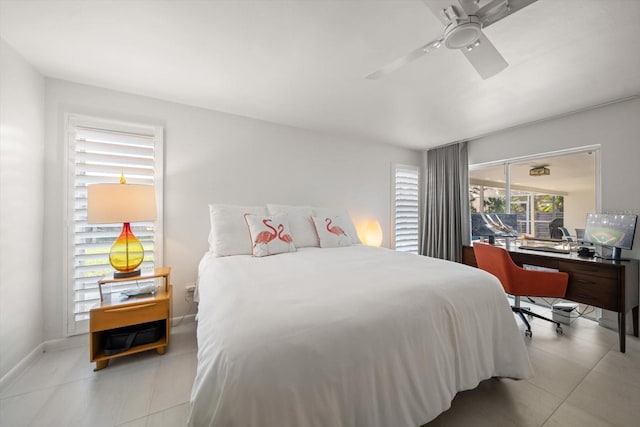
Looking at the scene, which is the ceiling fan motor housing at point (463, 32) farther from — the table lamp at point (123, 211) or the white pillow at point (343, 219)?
the table lamp at point (123, 211)

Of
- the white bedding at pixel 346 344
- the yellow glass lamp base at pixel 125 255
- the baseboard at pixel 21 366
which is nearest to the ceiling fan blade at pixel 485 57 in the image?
the white bedding at pixel 346 344

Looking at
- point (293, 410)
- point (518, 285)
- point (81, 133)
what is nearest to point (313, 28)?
point (293, 410)

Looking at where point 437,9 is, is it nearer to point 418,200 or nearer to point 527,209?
point 527,209

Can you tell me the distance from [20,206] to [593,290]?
15.9ft

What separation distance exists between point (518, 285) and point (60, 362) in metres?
4.03

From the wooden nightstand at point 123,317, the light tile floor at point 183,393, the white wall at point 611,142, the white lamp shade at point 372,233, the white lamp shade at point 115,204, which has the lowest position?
the light tile floor at point 183,393

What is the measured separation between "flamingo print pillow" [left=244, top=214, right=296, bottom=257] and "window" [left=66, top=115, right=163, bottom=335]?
1071mm

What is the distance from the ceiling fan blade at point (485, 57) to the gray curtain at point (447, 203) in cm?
269

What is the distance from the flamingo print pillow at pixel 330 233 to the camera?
2.71 metres

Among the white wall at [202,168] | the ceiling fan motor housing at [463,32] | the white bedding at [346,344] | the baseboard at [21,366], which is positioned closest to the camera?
the white bedding at [346,344]

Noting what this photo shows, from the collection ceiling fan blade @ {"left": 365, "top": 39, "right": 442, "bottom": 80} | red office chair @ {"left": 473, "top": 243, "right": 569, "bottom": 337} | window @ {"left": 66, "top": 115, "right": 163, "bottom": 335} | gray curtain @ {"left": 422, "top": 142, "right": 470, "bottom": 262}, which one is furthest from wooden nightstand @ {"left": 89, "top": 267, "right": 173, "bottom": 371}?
gray curtain @ {"left": 422, "top": 142, "right": 470, "bottom": 262}

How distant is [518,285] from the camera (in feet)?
7.84

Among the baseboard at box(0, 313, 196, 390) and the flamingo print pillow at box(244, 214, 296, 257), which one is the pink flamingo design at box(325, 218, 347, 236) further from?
the baseboard at box(0, 313, 196, 390)

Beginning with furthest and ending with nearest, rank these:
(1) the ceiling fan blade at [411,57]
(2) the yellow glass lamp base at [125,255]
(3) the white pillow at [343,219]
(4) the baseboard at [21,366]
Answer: (3) the white pillow at [343,219]
(2) the yellow glass lamp base at [125,255]
(4) the baseboard at [21,366]
(1) the ceiling fan blade at [411,57]
